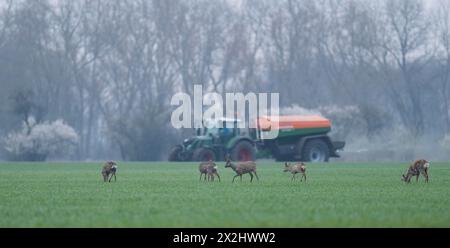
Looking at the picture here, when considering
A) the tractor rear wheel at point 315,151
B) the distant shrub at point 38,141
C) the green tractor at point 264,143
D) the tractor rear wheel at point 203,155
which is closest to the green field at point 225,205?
the tractor rear wheel at point 203,155

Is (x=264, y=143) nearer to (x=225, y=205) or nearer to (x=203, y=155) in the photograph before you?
(x=203, y=155)

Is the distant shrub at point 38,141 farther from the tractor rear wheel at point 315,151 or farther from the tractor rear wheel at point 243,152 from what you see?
the tractor rear wheel at point 315,151

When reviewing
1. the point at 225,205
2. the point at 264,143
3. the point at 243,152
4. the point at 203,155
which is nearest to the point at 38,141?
the point at 203,155

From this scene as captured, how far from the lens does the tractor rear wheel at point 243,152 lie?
42.2 meters

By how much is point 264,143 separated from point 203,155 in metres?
3.12

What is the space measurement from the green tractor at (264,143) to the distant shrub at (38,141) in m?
11.9

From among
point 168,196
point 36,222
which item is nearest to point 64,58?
point 168,196

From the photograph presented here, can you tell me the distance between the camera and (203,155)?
4225 cm

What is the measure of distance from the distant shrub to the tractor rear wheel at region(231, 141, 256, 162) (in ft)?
48.6

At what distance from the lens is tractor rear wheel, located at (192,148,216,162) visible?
42.2 metres

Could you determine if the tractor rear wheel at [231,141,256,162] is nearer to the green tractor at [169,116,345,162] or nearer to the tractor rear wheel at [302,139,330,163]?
the green tractor at [169,116,345,162]

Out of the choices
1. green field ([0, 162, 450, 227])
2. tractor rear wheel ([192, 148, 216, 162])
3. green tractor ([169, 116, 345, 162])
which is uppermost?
green tractor ([169, 116, 345, 162])

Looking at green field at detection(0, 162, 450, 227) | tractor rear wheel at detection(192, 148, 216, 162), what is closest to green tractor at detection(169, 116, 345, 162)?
tractor rear wheel at detection(192, 148, 216, 162)

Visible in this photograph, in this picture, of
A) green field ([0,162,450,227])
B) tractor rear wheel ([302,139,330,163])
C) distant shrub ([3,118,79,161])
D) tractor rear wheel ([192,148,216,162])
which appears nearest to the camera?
green field ([0,162,450,227])
